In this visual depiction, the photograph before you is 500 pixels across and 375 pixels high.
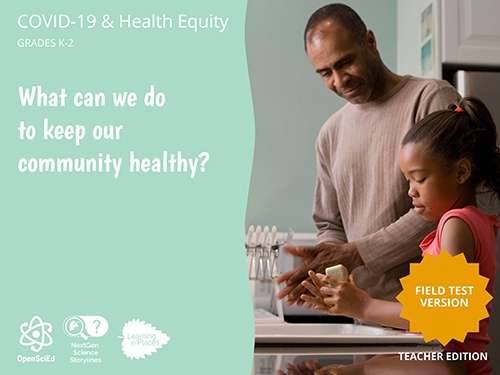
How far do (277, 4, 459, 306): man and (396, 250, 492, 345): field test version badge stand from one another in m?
0.09

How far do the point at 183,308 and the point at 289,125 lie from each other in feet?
1.83

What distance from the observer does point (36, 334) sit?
834mm

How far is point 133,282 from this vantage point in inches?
35.6

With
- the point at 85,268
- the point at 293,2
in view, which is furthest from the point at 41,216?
the point at 293,2

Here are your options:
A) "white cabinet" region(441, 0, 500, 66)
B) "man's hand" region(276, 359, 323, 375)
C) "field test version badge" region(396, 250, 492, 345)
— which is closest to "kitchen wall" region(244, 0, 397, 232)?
"white cabinet" region(441, 0, 500, 66)

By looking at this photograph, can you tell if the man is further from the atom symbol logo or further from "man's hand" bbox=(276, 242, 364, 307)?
the atom symbol logo

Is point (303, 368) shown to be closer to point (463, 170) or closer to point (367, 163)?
point (463, 170)

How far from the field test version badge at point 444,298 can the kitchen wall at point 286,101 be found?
19.9 inches

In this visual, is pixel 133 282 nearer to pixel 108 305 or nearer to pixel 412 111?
pixel 108 305

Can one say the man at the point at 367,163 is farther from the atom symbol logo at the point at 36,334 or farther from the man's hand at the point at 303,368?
the atom symbol logo at the point at 36,334

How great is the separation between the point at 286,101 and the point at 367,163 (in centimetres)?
45

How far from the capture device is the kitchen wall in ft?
4.00

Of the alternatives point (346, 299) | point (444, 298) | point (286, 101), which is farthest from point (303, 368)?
point (286, 101)

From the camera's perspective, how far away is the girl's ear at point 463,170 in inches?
25.8
